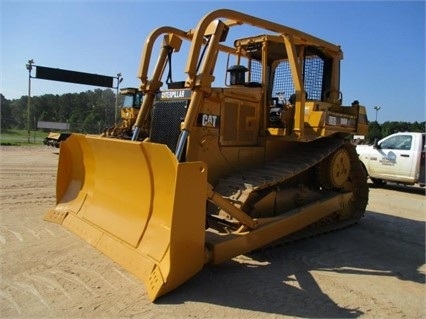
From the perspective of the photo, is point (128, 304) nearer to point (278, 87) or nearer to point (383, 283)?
point (383, 283)

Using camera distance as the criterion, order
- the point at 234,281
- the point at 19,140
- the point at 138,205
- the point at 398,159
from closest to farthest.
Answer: the point at 234,281 → the point at 138,205 → the point at 398,159 → the point at 19,140

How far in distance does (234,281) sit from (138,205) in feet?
4.56

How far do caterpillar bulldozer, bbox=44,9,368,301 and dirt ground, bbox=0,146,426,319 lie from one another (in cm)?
21

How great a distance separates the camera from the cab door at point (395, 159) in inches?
467

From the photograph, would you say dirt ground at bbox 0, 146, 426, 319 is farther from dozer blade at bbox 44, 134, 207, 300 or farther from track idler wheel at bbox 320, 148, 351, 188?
track idler wheel at bbox 320, 148, 351, 188

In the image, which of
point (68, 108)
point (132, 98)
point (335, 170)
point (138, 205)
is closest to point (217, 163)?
point (138, 205)

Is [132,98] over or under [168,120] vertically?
over

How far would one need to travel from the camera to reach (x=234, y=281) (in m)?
4.18

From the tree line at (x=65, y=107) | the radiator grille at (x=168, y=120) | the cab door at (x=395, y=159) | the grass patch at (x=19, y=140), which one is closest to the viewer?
the radiator grille at (x=168, y=120)

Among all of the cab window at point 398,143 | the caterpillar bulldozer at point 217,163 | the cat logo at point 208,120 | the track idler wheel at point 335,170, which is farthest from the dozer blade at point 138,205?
the cab window at point 398,143

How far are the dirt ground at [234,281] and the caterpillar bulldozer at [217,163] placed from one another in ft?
0.70

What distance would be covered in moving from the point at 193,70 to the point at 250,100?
4.14 feet

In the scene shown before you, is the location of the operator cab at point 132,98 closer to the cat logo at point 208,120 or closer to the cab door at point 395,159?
the cab door at point 395,159

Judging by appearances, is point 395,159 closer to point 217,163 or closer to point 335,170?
point 335,170
